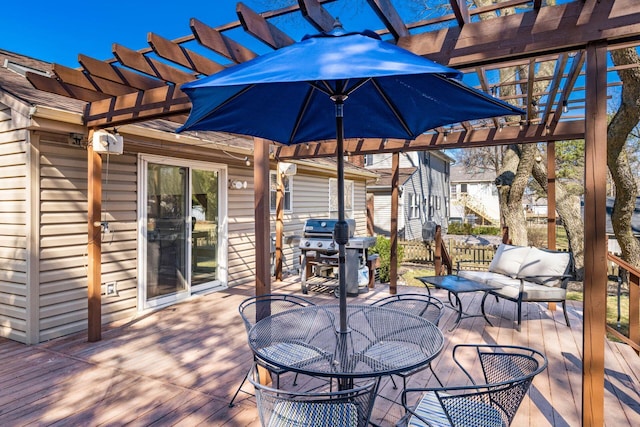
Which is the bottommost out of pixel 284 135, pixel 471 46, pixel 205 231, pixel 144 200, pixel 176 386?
pixel 176 386

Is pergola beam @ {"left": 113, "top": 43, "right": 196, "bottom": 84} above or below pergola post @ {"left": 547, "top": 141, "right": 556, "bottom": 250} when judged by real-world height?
above

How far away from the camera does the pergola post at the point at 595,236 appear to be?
226 cm

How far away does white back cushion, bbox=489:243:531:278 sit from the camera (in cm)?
556

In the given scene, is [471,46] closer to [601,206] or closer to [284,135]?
[601,206]

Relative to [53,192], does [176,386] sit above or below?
below

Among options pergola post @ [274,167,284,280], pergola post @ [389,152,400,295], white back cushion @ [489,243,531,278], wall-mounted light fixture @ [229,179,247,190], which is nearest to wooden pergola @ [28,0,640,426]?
white back cushion @ [489,243,531,278]

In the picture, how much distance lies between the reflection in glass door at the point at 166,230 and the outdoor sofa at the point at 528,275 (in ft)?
14.0

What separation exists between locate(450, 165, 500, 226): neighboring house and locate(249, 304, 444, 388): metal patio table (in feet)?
80.1

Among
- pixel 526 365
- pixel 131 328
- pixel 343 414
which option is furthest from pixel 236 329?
pixel 526 365

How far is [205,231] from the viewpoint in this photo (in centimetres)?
640

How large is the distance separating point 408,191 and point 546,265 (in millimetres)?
12816

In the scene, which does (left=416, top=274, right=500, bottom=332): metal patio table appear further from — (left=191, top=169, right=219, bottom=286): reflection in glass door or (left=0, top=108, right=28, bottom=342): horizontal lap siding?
(left=0, top=108, right=28, bottom=342): horizontal lap siding

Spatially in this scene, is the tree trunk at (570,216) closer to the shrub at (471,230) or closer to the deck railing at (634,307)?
the deck railing at (634,307)

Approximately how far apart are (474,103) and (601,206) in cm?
97
